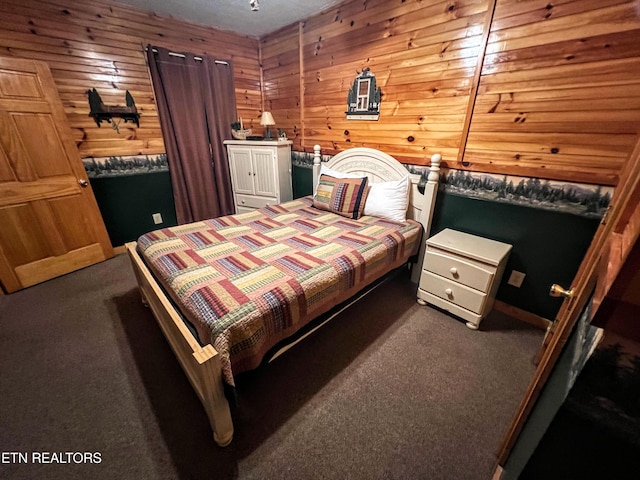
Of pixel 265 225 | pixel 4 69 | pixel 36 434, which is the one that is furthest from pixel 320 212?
pixel 4 69

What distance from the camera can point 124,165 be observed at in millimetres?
2881

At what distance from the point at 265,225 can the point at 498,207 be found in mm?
1860

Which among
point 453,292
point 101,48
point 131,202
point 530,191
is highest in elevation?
point 101,48

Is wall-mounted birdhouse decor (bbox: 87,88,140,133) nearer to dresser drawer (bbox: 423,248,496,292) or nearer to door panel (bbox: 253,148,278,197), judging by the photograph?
door panel (bbox: 253,148,278,197)

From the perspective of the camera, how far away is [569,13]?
4.91 feet

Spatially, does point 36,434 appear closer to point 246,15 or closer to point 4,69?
point 4,69

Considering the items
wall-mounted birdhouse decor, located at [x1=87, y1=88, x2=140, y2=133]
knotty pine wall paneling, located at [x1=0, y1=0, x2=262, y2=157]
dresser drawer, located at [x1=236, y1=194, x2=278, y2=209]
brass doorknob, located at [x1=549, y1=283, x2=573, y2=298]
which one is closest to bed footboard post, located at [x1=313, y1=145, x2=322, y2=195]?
dresser drawer, located at [x1=236, y1=194, x2=278, y2=209]

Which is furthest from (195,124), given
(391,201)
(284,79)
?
(391,201)

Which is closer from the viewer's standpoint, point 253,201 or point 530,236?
point 530,236

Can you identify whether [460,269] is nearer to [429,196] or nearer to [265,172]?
[429,196]

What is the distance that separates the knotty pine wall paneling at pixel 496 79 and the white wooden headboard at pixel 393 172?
0.40 feet

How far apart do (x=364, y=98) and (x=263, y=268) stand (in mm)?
2060

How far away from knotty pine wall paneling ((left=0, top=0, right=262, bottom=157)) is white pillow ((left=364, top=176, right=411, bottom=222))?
266cm

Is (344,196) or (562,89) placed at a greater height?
(562,89)
